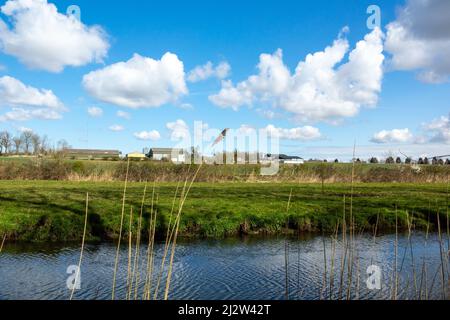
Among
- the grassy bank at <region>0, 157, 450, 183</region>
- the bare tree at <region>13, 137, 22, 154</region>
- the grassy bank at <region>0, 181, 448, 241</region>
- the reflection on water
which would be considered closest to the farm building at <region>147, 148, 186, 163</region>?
the grassy bank at <region>0, 157, 450, 183</region>

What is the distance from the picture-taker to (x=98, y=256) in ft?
36.4

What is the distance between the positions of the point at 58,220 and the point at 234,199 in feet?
25.7

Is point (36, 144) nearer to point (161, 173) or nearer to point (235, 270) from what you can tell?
point (161, 173)

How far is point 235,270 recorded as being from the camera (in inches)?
399

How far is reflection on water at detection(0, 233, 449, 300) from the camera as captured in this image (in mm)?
8273

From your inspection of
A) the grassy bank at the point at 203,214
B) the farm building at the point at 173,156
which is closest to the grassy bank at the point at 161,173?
the farm building at the point at 173,156

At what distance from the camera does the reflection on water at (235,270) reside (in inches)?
326

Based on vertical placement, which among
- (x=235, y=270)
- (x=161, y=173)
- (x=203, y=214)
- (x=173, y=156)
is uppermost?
(x=173, y=156)

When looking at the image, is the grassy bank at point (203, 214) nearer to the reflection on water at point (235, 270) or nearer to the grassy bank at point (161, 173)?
the reflection on water at point (235, 270)

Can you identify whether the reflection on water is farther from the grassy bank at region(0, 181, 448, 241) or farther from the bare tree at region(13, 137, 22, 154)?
the bare tree at region(13, 137, 22, 154)

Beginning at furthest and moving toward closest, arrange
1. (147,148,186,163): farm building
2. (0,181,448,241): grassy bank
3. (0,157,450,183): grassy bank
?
1. (0,157,450,183): grassy bank
2. (147,148,186,163): farm building
3. (0,181,448,241): grassy bank

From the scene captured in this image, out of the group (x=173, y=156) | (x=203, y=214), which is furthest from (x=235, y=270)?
(x=173, y=156)

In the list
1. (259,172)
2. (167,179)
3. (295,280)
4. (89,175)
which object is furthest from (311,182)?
(295,280)
